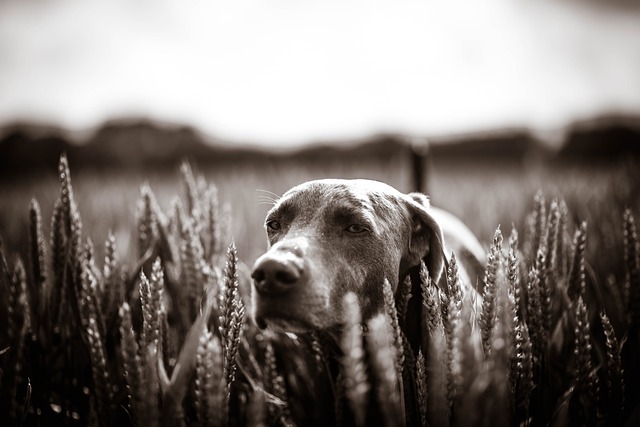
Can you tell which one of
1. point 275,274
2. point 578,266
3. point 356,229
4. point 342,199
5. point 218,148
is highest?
point 218,148

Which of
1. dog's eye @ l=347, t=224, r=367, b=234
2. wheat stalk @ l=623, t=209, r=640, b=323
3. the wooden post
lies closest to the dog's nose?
dog's eye @ l=347, t=224, r=367, b=234

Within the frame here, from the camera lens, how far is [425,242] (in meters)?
2.54

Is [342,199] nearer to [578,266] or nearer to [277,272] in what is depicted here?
[277,272]

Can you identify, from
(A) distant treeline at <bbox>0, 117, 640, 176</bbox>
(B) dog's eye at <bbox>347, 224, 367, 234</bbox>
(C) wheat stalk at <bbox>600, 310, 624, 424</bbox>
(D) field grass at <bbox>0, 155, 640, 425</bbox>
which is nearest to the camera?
(D) field grass at <bbox>0, 155, 640, 425</bbox>

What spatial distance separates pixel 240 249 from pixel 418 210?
6.22 ft

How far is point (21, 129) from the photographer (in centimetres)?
1742

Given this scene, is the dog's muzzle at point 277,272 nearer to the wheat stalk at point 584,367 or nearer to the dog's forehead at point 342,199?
the dog's forehead at point 342,199

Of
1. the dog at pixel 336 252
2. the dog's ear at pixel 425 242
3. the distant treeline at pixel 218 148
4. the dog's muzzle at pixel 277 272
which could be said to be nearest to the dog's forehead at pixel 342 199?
the dog at pixel 336 252

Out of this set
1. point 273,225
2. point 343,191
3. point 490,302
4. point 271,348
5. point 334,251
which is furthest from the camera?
point 273,225

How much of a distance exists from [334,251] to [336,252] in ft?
0.04

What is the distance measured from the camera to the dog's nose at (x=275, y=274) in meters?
1.73

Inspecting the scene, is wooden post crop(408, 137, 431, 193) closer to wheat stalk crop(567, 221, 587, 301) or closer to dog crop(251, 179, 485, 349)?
dog crop(251, 179, 485, 349)

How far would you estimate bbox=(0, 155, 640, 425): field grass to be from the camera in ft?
3.40

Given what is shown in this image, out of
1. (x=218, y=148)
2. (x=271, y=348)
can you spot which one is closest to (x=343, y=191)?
(x=271, y=348)
